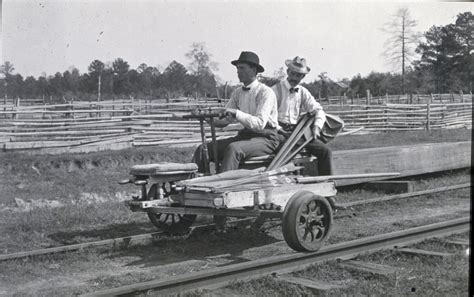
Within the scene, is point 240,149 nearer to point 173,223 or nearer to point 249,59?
point 249,59

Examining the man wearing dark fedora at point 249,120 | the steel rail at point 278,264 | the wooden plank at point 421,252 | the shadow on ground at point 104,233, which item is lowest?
the shadow on ground at point 104,233

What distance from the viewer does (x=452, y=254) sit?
5.08m

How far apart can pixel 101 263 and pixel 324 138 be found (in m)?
2.95

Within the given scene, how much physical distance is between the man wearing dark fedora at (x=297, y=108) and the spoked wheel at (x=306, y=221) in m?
1.03

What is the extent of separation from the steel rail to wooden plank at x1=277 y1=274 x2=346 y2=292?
20 cm

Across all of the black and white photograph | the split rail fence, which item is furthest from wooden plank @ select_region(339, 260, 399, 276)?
the split rail fence

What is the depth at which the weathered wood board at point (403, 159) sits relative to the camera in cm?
900

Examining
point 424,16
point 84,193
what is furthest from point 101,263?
point 84,193

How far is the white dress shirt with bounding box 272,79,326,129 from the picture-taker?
6.55m

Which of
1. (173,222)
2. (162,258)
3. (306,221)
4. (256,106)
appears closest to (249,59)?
(256,106)

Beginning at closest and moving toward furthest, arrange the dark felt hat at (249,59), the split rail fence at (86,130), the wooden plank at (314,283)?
the wooden plank at (314,283), the dark felt hat at (249,59), the split rail fence at (86,130)

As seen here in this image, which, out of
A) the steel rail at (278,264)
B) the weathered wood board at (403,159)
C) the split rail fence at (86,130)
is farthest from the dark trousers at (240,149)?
the split rail fence at (86,130)

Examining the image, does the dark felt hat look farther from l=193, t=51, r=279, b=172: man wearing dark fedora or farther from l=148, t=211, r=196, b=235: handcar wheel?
l=148, t=211, r=196, b=235: handcar wheel

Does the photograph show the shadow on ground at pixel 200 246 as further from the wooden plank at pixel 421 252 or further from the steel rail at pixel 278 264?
the wooden plank at pixel 421 252
